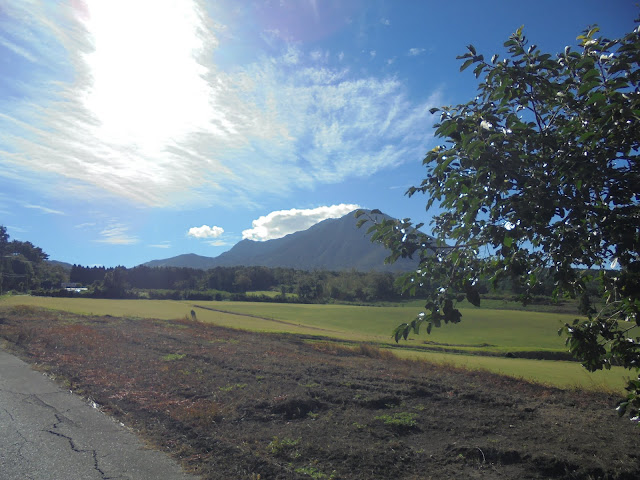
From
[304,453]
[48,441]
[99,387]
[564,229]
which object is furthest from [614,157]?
[99,387]

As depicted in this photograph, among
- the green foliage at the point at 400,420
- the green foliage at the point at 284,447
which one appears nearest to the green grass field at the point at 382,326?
the green foliage at the point at 400,420

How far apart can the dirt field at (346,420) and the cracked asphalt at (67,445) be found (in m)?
0.37

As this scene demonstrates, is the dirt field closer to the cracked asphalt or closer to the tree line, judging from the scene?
the cracked asphalt

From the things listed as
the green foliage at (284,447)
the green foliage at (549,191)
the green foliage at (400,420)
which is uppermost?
the green foliage at (549,191)

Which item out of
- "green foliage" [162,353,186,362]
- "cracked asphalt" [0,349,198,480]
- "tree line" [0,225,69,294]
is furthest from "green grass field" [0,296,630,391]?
"tree line" [0,225,69,294]

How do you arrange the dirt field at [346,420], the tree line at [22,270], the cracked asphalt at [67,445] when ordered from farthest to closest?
the tree line at [22,270] → the dirt field at [346,420] → the cracked asphalt at [67,445]

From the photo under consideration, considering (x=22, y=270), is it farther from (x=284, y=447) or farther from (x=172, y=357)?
(x=284, y=447)

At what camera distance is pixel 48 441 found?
19.9 feet

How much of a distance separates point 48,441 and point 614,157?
790cm

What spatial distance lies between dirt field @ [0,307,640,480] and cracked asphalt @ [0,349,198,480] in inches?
14.5

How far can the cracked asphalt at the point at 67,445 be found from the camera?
507 centimetres

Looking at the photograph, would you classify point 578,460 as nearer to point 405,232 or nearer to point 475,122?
point 405,232

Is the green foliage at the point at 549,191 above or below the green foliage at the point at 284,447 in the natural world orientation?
above

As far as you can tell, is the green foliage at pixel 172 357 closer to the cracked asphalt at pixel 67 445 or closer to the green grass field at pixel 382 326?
the cracked asphalt at pixel 67 445
